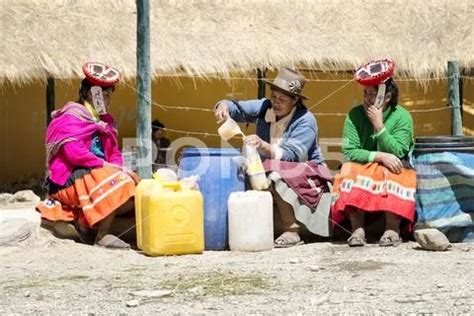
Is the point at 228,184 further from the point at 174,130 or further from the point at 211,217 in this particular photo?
the point at 174,130

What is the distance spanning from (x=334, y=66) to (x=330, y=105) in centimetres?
100

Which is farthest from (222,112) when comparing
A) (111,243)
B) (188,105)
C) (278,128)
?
(188,105)

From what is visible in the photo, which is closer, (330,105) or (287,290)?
(287,290)

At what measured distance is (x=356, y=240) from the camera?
636 centimetres

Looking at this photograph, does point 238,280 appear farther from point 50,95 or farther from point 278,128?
point 50,95

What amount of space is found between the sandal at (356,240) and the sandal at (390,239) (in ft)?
0.42

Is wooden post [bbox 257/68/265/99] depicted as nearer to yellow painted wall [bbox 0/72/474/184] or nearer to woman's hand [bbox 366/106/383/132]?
yellow painted wall [bbox 0/72/474/184]

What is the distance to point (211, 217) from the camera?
20.9 ft

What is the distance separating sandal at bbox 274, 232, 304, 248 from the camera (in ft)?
21.2

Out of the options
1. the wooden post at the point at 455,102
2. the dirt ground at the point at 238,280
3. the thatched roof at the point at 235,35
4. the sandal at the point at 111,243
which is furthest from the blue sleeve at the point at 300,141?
the thatched roof at the point at 235,35

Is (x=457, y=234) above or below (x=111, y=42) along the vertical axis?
below

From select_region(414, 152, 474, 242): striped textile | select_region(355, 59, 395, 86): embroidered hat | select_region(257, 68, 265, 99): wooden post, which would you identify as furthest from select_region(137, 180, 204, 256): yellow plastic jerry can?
select_region(257, 68, 265, 99): wooden post

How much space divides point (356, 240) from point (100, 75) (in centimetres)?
215

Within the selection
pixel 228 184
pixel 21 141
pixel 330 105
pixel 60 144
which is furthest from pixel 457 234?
pixel 21 141
